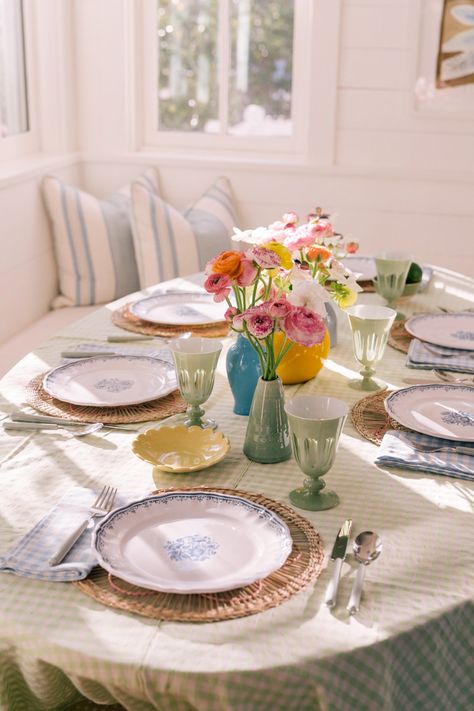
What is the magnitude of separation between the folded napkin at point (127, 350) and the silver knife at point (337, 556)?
723 millimetres

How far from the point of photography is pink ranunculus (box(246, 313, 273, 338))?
1.25 metres

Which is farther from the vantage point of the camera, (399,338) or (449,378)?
(399,338)

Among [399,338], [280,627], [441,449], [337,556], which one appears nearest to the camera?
[280,627]

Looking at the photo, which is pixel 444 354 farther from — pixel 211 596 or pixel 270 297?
pixel 211 596

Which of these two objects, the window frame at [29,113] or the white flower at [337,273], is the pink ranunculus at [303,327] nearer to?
the white flower at [337,273]

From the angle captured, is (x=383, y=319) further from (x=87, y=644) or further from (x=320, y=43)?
(x=320, y=43)

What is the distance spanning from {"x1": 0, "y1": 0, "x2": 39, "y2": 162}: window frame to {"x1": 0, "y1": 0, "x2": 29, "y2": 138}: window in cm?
1

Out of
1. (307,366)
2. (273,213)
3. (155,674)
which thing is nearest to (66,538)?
(155,674)

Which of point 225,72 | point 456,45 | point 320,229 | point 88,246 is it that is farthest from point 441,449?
point 225,72

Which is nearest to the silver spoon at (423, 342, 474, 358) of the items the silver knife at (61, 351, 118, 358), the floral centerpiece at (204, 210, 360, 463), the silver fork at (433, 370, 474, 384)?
the silver fork at (433, 370, 474, 384)

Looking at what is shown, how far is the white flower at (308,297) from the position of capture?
1.29 m

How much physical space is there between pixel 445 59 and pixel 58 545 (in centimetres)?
253

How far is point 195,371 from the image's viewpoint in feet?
4.79

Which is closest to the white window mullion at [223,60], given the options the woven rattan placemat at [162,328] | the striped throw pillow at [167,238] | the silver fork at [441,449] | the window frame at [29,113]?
the striped throw pillow at [167,238]
